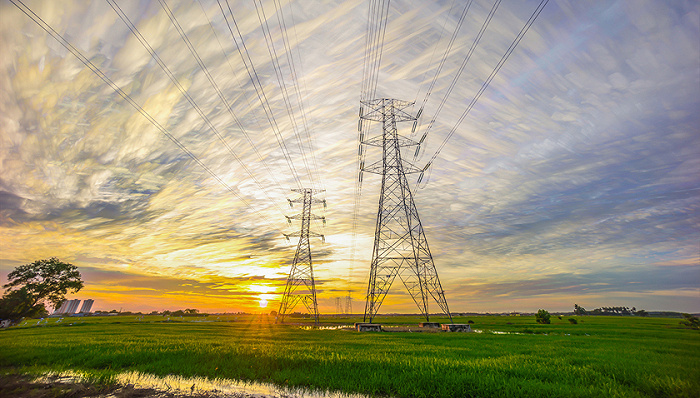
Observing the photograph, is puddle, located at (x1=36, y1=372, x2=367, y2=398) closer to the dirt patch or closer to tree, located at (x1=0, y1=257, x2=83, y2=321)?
the dirt patch

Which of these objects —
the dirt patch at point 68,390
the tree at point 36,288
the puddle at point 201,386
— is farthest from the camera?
the tree at point 36,288

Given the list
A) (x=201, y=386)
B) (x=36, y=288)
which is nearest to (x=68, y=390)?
(x=201, y=386)

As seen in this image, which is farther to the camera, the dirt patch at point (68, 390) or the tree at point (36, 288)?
the tree at point (36, 288)

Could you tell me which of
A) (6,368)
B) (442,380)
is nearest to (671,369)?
(442,380)

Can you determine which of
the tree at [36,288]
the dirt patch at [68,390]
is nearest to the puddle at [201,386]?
the dirt patch at [68,390]

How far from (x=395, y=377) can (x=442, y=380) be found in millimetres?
1805

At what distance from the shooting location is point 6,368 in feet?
44.6

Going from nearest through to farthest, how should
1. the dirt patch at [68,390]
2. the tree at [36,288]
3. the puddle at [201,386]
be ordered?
the dirt patch at [68,390] → the puddle at [201,386] → the tree at [36,288]

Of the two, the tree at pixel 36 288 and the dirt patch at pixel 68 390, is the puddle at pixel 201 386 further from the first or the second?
the tree at pixel 36 288

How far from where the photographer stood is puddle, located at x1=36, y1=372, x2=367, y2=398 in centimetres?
932

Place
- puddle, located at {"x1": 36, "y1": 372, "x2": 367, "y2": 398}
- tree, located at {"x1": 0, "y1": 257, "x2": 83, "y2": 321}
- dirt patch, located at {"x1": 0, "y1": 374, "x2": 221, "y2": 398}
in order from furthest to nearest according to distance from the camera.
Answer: tree, located at {"x1": 0, "y1": 257, "x2": 83, "y2": 321}
puddle, located at {"x1": 36, "y1": 372, "x2": 367, "y2": 398}
dirt patch, located at {"x1": 0, "y1": 374, "x2": 221, "y2": 398}

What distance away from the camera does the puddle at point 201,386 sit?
932 cm

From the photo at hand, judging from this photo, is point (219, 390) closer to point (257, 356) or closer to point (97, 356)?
point (257, 356)

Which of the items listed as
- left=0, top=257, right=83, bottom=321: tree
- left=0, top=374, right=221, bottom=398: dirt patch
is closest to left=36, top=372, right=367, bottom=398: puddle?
left=0, top=374, right=221, bottom=398: dirt patch
